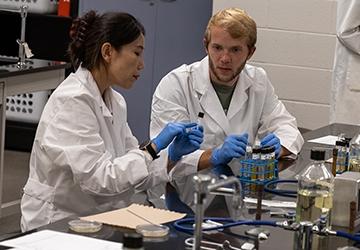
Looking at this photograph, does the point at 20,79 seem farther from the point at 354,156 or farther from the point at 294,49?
the point at 354,156

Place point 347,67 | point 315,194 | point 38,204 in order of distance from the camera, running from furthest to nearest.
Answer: point 347,67
point 38,204
point 315,194

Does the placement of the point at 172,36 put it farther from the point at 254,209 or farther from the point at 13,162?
the point at 254,209

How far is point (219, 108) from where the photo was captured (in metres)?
3.07

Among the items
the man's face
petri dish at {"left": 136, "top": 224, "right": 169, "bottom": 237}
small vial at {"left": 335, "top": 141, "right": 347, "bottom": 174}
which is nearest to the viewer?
petri dish at {"left": 136, "top": 224, "right": 169, "bottom": 237}

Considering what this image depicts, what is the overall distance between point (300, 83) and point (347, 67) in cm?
56

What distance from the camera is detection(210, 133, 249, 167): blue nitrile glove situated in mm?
2629

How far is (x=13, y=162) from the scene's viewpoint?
5543 millimetres

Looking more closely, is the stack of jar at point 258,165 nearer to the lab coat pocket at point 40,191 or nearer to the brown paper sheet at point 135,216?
the brown paper sheet at point 135,216

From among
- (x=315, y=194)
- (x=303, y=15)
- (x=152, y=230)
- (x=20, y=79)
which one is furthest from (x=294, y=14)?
(x=152, y=230)

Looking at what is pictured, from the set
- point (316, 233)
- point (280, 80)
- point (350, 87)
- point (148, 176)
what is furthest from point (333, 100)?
point (316, 233)

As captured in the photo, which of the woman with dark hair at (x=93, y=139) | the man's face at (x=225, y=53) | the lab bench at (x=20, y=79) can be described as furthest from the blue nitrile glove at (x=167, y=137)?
the lab bench at (x=20, y=79)

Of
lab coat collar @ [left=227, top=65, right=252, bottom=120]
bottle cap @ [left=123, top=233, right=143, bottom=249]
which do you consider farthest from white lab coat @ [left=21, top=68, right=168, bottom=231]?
bottle cap @ [left=123, top=233, right=143, bottom=249]

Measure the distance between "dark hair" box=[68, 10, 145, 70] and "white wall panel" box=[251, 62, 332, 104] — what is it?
7.77ft

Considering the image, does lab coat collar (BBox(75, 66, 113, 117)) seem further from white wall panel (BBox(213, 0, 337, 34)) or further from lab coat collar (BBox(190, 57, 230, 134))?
white wall panel (BBox(213, 0, 337, 34))
